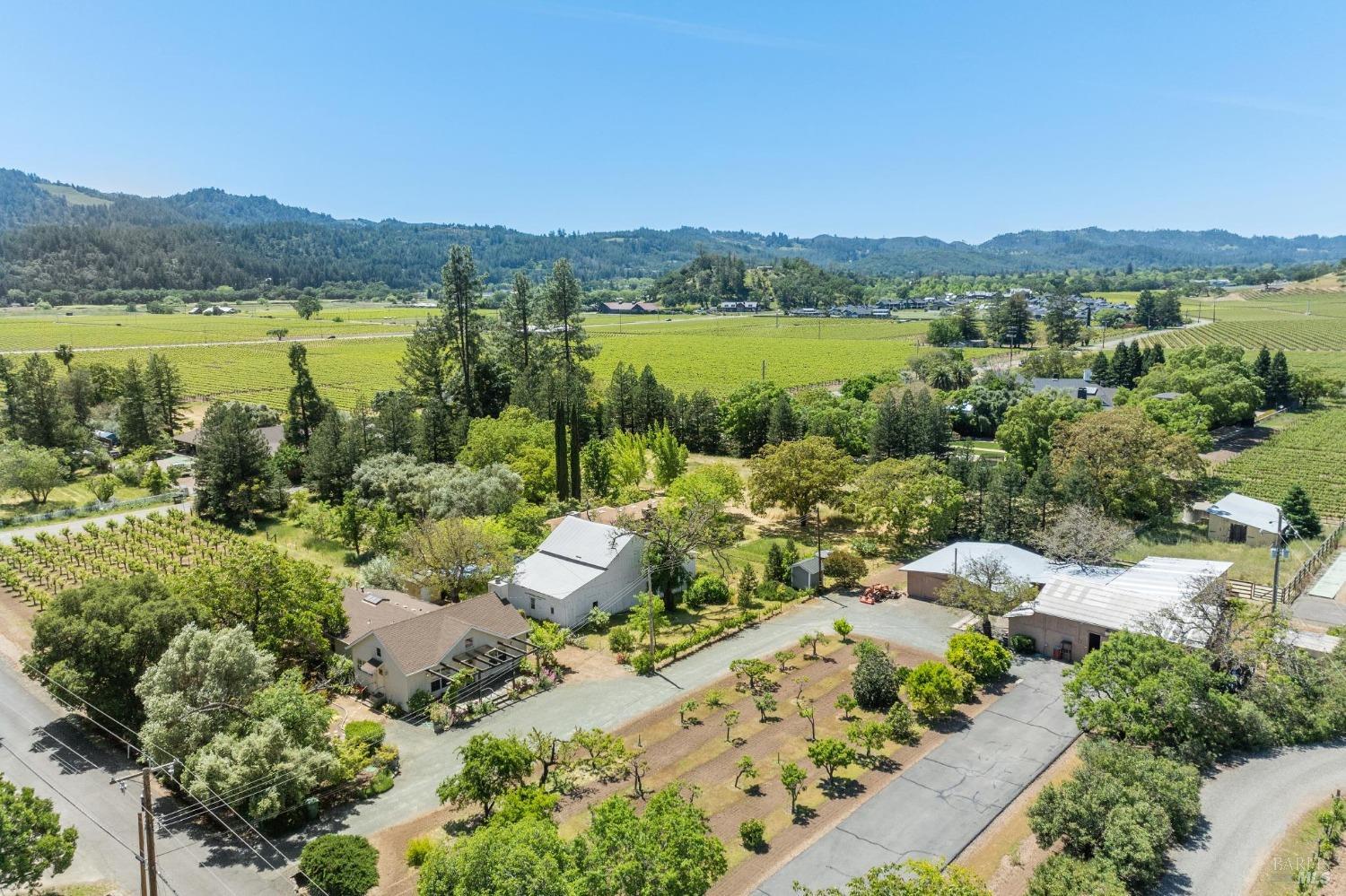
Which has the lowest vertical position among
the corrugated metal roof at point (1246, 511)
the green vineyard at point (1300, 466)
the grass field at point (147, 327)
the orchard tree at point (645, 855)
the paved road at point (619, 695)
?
the paved road at point (619, 695)

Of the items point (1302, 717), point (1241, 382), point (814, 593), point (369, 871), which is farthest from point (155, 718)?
point (1241, 382)

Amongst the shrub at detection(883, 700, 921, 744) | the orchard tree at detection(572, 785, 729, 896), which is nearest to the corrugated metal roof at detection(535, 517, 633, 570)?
the shrub at detection(883, 700, 921, 744)

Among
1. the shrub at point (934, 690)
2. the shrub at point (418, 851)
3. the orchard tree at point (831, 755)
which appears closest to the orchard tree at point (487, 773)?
the shrub at point (418, 851)

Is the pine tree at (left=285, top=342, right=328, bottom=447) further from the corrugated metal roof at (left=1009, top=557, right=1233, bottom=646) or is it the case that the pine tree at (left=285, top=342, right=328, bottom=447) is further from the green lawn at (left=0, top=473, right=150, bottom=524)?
the corrugated metal roof at (left=1009, top=557, right=1233, bottom=646)

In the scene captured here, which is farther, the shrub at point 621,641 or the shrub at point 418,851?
the shrub at point 621,641

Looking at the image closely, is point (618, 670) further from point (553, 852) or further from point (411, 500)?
point (411, 500)

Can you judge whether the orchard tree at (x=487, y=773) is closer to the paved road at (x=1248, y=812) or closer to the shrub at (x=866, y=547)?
the paved road at (x=1248, y=812)
